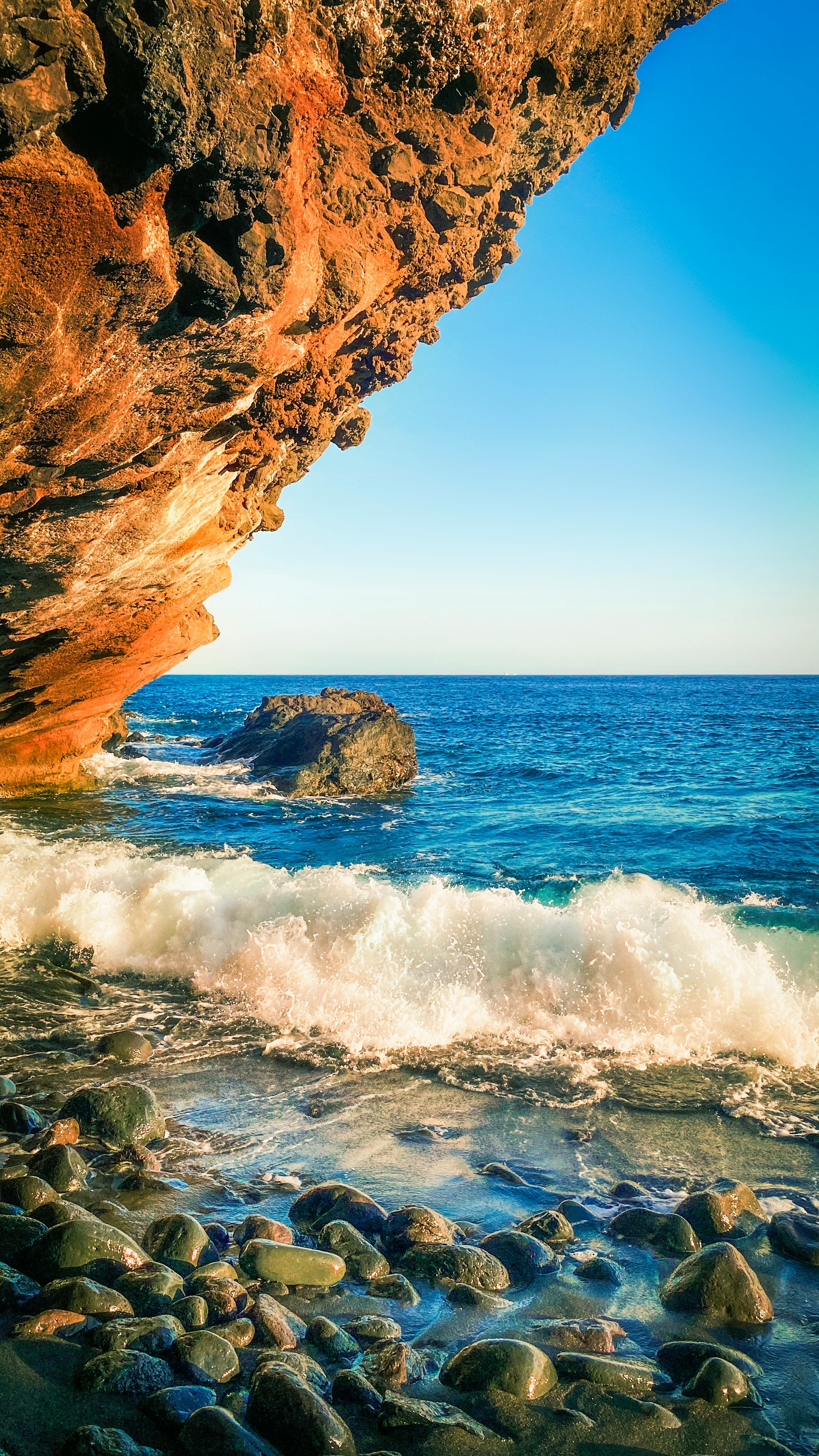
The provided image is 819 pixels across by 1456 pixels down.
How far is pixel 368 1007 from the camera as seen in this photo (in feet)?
26.6

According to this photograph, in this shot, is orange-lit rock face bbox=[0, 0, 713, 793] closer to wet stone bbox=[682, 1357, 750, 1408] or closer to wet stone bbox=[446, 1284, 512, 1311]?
wet stone bbox=[446, 1284, 512, 1311]

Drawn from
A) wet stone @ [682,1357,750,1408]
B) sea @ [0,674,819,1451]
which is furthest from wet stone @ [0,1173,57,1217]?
wet stone @ [682,1357,750,1408]

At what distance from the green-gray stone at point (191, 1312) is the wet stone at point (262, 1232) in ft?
2.08

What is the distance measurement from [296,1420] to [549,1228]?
2.12 metres

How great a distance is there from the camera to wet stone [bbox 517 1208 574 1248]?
4484 millimetres

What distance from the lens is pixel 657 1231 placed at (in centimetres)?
454

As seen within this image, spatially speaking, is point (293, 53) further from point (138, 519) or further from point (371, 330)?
point (138, 519)

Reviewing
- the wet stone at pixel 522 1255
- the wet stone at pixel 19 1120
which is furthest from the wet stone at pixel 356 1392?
the wet stone at pixel 19 1120

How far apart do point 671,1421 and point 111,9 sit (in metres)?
7.32

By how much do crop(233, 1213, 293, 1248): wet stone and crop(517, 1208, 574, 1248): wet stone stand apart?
1.38 metres

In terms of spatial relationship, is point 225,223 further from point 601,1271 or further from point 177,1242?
point 601,1271

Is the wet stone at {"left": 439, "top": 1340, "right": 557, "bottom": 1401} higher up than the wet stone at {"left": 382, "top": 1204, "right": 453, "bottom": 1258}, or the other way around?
the wet stone at {"left": 439, "top": 1340, "right": 557, "bottom": 1401}

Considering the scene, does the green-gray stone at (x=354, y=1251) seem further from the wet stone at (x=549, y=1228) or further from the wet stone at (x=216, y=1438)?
the wet stone at (x=216, y=1438)

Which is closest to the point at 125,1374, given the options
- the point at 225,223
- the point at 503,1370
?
the point at 503,1370
